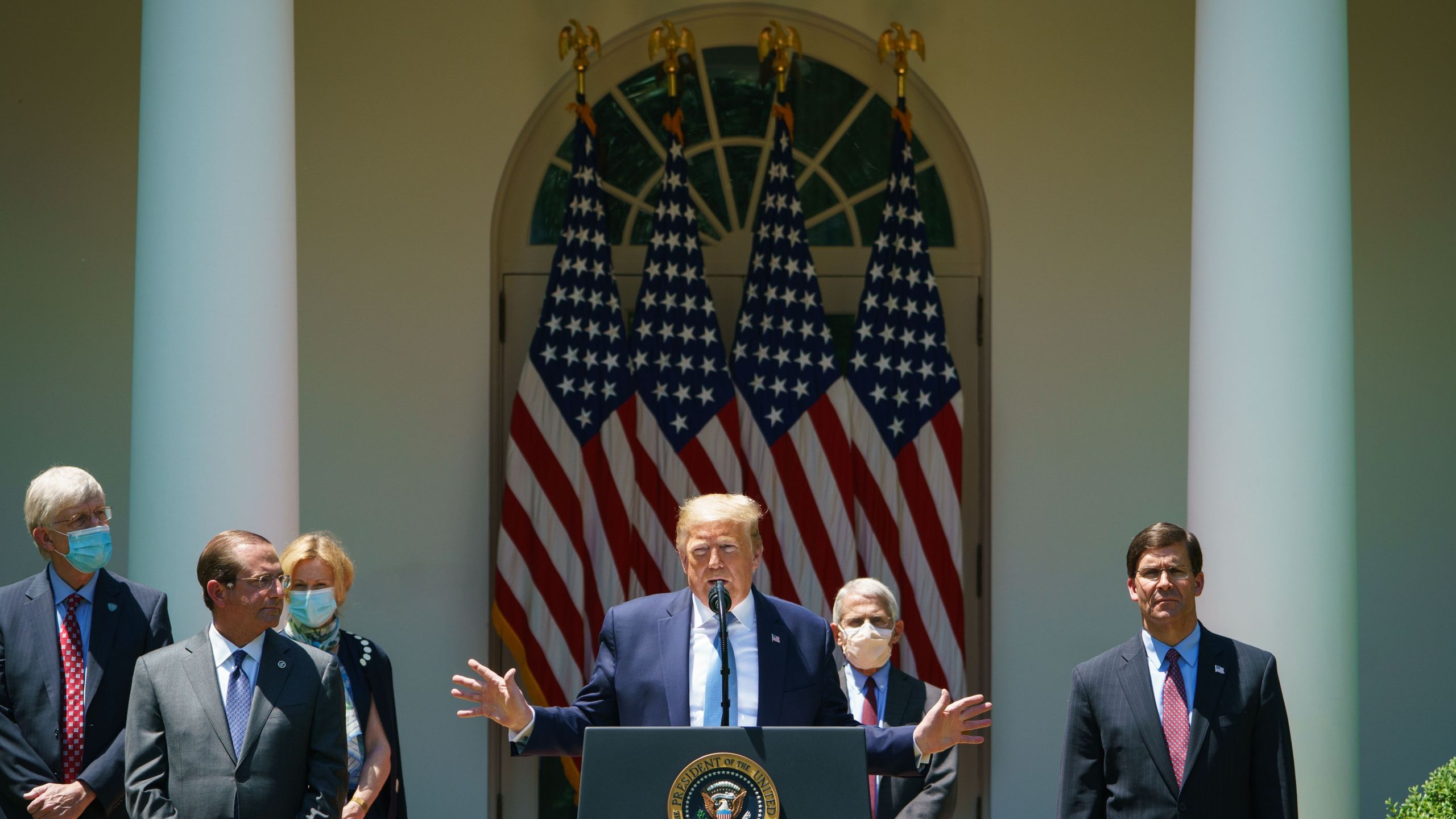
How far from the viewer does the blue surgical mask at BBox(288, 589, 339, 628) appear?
4.73 metres

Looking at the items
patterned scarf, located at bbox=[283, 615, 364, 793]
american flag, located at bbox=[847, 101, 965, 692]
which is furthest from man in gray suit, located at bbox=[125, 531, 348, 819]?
american flag, located at bbox=[847, 101, 965, 692]

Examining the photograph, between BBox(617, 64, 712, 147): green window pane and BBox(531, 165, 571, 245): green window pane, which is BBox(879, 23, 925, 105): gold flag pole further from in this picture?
BBox(531, 165, 571, 245): green window pane

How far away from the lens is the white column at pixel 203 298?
5312 mm

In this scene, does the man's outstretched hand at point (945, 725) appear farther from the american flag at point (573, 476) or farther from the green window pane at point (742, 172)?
the green window pane at point (742, 172)

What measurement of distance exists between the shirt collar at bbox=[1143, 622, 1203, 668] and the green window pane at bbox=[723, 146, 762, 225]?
465 centimetres

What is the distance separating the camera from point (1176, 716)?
4336 millimetres

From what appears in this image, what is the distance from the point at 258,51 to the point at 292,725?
272 cm

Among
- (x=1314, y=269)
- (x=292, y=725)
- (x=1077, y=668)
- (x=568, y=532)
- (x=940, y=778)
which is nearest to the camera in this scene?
(x=292, y=725)

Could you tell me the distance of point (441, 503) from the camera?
8203 millimetres

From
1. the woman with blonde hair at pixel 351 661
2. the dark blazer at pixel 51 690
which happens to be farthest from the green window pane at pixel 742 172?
the dark blazer at pixel 51 690

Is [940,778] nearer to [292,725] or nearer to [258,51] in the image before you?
[292,725]

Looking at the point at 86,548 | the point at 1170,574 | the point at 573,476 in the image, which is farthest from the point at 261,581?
the point at 573,476

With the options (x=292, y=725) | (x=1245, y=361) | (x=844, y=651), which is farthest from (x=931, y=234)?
(x=292, y=725)

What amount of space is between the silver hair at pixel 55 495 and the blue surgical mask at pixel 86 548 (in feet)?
0.28
